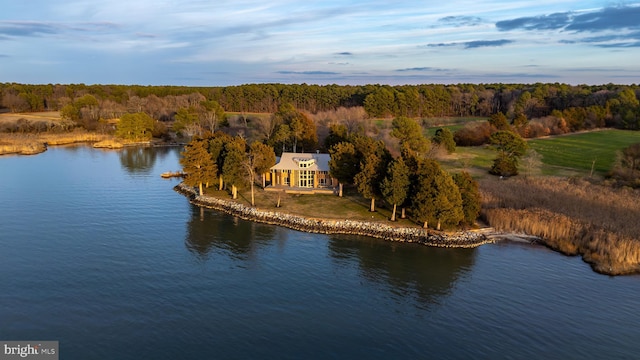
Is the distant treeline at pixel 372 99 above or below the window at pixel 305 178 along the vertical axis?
above

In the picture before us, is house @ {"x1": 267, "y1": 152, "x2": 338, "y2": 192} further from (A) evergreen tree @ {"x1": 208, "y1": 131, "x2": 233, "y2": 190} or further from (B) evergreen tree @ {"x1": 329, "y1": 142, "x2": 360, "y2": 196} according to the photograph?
(A) evergreen tree @ {"x1": 208, "y1": 131, "x2": 233, "y2": 190}

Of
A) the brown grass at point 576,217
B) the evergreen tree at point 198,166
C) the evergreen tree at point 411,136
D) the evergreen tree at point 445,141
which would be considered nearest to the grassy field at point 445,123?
the evergreen tree at point 445,141

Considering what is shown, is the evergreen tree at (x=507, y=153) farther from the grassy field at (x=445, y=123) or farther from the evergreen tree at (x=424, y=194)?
the grassy field at (x=445, y=123)

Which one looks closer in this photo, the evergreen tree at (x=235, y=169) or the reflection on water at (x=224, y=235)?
the reflection on water at (x=224, y=235)

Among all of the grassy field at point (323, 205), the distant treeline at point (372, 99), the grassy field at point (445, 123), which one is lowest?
the grassy field at point (323, 205)

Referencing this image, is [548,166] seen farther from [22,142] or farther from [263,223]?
[22,142]

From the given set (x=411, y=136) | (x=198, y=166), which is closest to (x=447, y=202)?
(x=198, y=166)

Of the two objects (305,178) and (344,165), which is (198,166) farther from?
(344,165)
